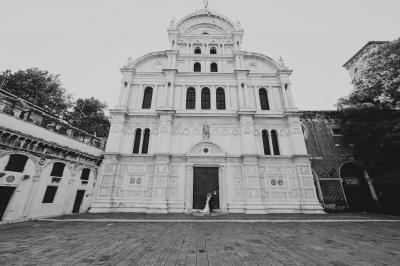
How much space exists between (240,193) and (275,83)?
40.2 feet

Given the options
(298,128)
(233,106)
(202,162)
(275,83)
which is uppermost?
(275,83)

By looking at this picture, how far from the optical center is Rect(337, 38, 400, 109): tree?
15.4 meters

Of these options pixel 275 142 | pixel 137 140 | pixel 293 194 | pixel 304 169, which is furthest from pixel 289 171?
pixel 137 140

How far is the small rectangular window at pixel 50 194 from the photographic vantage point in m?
12.2

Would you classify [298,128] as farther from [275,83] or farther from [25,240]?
[25,240]

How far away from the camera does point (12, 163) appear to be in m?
10.5

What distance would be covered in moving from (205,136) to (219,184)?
14.7ft

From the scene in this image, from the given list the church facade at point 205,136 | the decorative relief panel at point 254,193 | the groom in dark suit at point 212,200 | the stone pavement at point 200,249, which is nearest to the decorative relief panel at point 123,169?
the church facade at point 205,136

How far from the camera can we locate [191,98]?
18484 millimetres

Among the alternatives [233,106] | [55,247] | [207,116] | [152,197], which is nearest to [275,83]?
[233,106]

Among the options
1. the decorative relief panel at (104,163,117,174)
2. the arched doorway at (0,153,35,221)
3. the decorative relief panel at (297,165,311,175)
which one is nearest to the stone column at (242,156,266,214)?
the decorative relief panel at (297,165,311,175)

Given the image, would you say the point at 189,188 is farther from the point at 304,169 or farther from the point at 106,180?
the point at 304,169

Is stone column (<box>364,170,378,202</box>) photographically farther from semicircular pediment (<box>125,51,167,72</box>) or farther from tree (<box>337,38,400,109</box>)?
semicircular pediment (<box>125,51,167,72</box>)

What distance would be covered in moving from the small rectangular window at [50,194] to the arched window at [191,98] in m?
12.8
